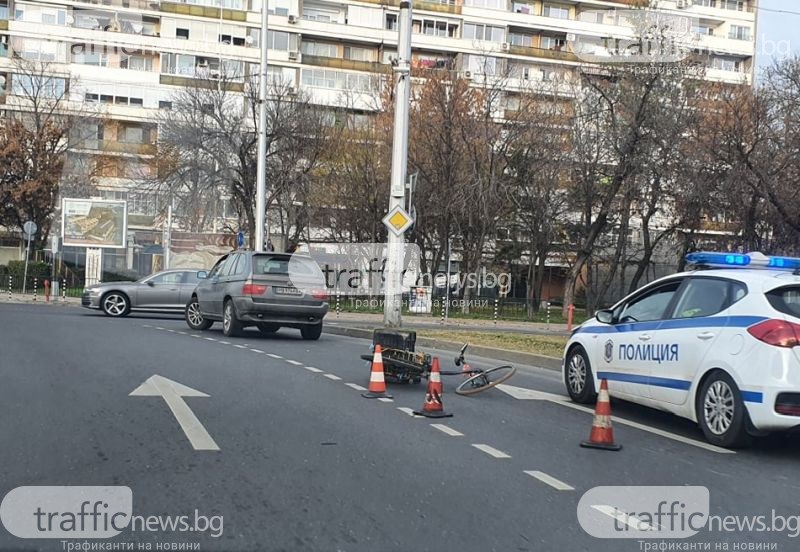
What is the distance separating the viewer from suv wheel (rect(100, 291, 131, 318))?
24500 mm

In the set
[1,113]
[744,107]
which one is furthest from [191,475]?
[1,113]

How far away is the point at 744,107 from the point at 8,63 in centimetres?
4547

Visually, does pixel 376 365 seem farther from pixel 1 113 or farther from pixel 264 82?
pixel 1 113

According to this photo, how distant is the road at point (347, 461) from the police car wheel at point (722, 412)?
16 centimetres

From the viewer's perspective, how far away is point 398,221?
756 inches

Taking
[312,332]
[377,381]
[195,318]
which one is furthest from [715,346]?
[195,318]

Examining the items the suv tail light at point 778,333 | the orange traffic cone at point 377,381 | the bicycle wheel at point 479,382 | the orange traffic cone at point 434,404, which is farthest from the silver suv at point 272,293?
the suv tail light at point 778,333

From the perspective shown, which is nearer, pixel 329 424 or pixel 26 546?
pixel 26 546

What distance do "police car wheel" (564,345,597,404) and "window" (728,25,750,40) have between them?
2566 inches

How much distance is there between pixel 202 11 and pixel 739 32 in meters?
41.8

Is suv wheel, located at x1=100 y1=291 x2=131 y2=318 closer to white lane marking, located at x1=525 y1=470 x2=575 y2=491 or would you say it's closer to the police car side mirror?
the police car side mirror

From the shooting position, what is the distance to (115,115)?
5497 centimetres

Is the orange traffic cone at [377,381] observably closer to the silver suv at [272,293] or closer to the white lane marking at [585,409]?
the white lane marking at [585,409]

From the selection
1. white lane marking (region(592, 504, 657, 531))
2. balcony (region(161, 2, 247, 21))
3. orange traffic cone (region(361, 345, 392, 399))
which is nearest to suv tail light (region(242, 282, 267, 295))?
orange traffic cone (region(361, 345, 392, 399))
